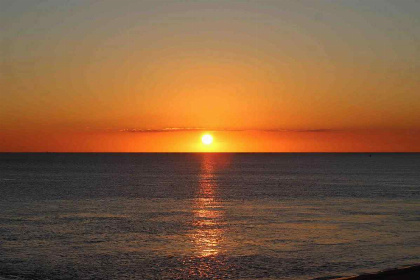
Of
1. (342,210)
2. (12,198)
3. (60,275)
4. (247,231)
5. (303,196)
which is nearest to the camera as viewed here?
(60,275)

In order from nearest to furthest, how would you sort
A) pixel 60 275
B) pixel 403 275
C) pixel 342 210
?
1. pixel 403 275
2. pixel 60 275
3. pixel 342 210

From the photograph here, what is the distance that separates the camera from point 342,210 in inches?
2261

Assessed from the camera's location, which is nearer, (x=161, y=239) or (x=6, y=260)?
(x=6, y=260)

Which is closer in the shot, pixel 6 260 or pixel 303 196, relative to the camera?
pixel 6 260

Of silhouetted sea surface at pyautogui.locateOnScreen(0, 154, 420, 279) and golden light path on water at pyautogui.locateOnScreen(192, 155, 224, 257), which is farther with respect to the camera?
golden light path on water at pyautogui.locateOnScreen(192, 155, 224, 257)

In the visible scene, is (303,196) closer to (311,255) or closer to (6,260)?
(311,255)

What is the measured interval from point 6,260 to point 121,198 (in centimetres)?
4200

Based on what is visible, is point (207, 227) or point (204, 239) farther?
point (207, 227)

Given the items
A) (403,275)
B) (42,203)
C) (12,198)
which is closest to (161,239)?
(403,275)

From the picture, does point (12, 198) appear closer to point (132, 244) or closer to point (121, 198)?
point (121, 198)

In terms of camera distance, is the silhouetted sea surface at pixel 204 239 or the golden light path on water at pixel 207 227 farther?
the golden light path on water at pixel 207 227

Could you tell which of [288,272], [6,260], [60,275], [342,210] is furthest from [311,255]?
[342,210]

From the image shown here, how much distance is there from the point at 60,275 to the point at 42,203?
39.1m

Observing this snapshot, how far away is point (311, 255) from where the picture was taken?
32656 millimetres
